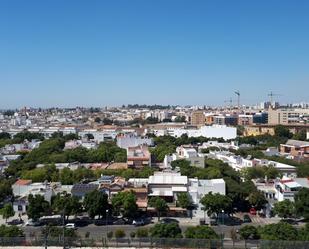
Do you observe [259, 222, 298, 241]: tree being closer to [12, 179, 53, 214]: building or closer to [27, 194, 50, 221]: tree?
[27, 194, 50, 221]: tree

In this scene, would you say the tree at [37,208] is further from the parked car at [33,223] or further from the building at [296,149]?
the building at [296,149]

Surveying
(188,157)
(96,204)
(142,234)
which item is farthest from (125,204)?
(188,157)

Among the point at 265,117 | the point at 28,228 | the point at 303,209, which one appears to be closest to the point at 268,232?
the point at 303,209

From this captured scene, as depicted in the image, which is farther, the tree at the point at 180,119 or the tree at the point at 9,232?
the tree at the point at 180,119

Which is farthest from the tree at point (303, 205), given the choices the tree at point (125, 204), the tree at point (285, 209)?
the tree at point (125, 204)

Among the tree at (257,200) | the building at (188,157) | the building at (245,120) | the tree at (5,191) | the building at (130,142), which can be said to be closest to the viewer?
the tree at (257,200)

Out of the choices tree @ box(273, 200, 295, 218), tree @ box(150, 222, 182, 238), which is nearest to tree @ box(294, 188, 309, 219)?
tree @ box(273, 200, 295, 218)

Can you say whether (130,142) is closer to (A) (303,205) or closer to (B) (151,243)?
(A) (303,205)
